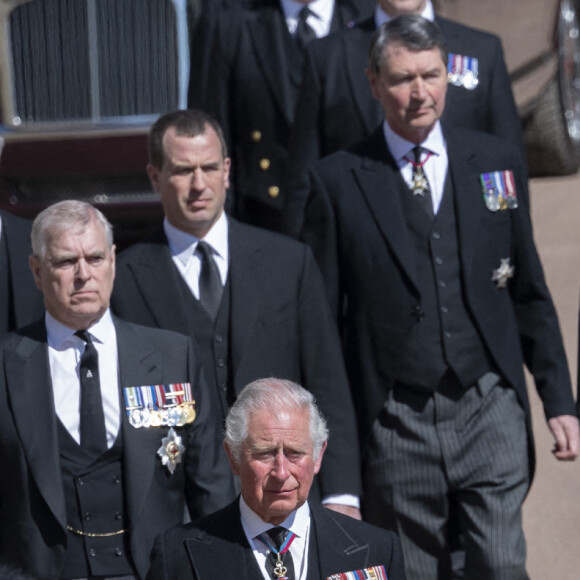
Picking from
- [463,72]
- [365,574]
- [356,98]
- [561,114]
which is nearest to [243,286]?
[356,98]

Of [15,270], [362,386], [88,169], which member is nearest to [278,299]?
[362,386]

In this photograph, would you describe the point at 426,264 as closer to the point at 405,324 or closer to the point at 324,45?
the point at 405,324

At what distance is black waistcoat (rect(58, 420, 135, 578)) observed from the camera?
15.5ft

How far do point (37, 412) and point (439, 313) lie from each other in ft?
4.43

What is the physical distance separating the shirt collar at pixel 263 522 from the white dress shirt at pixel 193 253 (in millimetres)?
1191

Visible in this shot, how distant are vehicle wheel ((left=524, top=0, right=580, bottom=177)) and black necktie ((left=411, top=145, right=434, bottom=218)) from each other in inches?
154

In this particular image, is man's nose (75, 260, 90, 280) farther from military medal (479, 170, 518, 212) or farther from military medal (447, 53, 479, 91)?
military medal (447, 53, 479, 91)

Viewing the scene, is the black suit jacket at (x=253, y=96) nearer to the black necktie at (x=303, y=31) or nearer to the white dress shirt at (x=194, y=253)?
the black necktie at (x=303, y=31)

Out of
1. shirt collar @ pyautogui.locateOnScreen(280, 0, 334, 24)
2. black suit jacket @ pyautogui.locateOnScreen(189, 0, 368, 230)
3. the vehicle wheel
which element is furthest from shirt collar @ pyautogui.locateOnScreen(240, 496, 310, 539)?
the vehicle wheel

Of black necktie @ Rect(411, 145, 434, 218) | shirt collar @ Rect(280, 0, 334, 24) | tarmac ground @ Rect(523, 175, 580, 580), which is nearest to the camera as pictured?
black necktie @ Rect(411, 145, 434, 218)

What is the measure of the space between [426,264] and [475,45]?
0.95m

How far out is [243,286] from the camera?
530 centimetres

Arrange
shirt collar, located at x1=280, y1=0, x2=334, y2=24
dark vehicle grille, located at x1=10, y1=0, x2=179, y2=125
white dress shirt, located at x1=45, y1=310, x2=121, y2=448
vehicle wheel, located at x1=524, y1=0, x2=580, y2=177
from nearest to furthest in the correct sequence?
white dress shirt, located at x1=45, y1=310, x2=121, y2=448 → shirt collar, located at x1=280, y1=0, x2=334, y2=24 → dark vehicle grille, located at x1=10, y1=0, x2=179, y2=125 → vehicle wheel, located at x1=524, y1=0, x2=580, y2=177

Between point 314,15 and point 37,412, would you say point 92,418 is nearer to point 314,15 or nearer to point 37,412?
point 37,412
